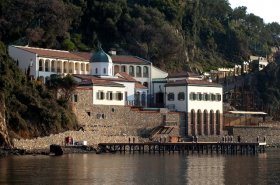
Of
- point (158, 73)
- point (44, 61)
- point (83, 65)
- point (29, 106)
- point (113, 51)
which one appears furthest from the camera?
point (113, 51)

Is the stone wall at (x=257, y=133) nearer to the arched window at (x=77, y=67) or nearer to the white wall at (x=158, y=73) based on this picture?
the white wall at (x=158, y=73)

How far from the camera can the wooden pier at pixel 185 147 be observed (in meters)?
114

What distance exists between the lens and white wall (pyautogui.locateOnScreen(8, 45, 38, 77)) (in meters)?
121

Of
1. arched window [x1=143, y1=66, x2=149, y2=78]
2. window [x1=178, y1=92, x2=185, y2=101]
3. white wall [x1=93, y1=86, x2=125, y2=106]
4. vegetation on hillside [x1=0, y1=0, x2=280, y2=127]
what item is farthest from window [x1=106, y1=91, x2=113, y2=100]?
arched window [x1=143, y1=66, x2=149, y2=78]

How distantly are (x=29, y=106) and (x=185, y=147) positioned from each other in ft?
67.0

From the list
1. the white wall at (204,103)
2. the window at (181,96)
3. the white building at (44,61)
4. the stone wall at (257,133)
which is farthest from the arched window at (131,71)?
the stone wall at (257,133)

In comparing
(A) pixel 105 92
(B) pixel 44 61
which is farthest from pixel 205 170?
(B) pixel 44 61

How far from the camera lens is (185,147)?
116188 millimetres

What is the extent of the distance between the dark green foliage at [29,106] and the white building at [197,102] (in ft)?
65.7

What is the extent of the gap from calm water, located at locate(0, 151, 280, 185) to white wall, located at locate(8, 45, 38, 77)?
24.5 metres

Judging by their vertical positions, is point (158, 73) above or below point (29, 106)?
above

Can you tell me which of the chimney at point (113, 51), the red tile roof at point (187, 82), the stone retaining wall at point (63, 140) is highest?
the chimney at point (113, 51)

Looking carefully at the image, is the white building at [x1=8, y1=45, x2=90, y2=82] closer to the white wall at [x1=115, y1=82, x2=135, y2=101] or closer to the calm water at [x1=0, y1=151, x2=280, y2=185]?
the white wall at [x1=115, y1=82, x2=135, y2=101]

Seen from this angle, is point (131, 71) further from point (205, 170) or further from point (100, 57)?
point (205, 170)
